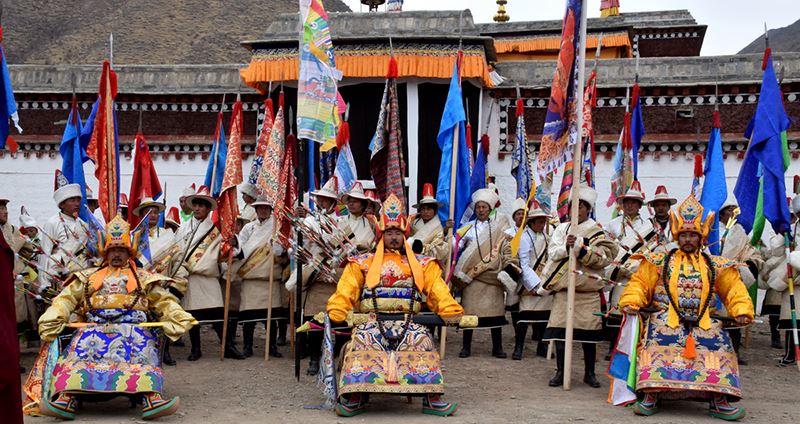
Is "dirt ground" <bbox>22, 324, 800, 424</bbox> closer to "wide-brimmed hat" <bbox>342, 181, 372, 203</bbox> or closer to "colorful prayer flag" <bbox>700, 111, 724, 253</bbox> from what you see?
"colorful prayer flag" <bbox>700, 111, 724, 253</bbox>

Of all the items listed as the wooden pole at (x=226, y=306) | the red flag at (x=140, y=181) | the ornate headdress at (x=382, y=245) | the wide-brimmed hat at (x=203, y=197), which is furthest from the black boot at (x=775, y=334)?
the red flag at (x=140, y=181)

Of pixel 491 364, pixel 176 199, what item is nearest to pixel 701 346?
pixel 491 364

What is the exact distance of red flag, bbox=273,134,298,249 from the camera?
10258mm

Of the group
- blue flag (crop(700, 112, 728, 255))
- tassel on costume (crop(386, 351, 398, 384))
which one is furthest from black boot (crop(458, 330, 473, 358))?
tassel on costume (crop(386, 351, 398, 384))

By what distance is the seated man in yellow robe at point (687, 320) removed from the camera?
775 cm

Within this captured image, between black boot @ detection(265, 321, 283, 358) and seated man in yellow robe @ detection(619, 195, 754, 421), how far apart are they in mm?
3800

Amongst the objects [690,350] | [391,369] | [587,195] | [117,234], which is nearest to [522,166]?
[587,195]

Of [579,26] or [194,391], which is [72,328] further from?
[579,26]

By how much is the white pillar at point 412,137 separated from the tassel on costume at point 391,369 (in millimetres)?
7132

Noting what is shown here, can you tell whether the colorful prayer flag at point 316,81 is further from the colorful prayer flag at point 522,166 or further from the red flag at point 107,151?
the colorful prayer flag at point 522,166

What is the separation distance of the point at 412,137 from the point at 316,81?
17.8 ft

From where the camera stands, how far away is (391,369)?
7770 millimetres

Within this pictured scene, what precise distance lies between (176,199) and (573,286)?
9.03 metres

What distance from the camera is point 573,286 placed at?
8.65 metres
